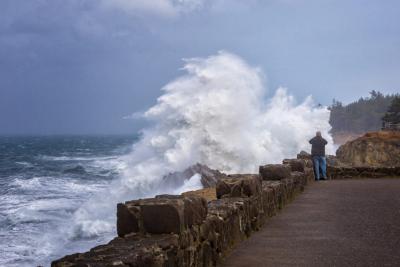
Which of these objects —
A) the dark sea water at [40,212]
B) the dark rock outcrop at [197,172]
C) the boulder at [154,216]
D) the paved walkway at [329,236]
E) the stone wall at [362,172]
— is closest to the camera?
the boulder at [154,216]

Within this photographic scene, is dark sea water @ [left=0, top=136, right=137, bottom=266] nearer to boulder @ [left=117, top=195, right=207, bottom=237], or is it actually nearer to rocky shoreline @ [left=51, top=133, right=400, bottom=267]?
rocky shoreline @ [left=51, top=133, right=400, bottom=267]

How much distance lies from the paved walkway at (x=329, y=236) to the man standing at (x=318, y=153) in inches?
189

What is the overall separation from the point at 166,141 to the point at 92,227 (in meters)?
12.8

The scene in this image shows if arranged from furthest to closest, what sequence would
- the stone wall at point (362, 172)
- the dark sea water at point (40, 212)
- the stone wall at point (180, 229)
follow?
the stone wall at point (362, 172) < the dark sea water at point (40, 212) < the stone wall at point (180, 229)

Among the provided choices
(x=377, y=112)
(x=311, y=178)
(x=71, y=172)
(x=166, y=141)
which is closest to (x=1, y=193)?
(x=166, y=141)

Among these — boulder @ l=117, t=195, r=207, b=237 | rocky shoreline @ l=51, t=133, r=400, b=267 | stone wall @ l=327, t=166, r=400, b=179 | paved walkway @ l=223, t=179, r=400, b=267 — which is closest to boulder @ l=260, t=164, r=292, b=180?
paved walkway @ l=223, t=179, r=400, b=267

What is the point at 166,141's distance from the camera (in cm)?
3195

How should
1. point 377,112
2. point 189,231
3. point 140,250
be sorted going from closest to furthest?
1. point 140,250
2. point 189,231
3. point 377,112

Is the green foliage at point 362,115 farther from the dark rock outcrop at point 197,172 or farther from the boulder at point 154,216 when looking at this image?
the boulder at point 154,216

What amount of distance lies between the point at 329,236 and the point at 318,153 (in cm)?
941

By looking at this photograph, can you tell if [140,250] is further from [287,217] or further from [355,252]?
[287,217]

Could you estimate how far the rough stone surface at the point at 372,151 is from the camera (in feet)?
115

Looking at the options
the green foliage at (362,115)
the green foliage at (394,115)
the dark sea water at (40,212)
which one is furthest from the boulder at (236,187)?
the green foliage at (362,115)

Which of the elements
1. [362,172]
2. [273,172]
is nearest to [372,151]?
[362,172]
